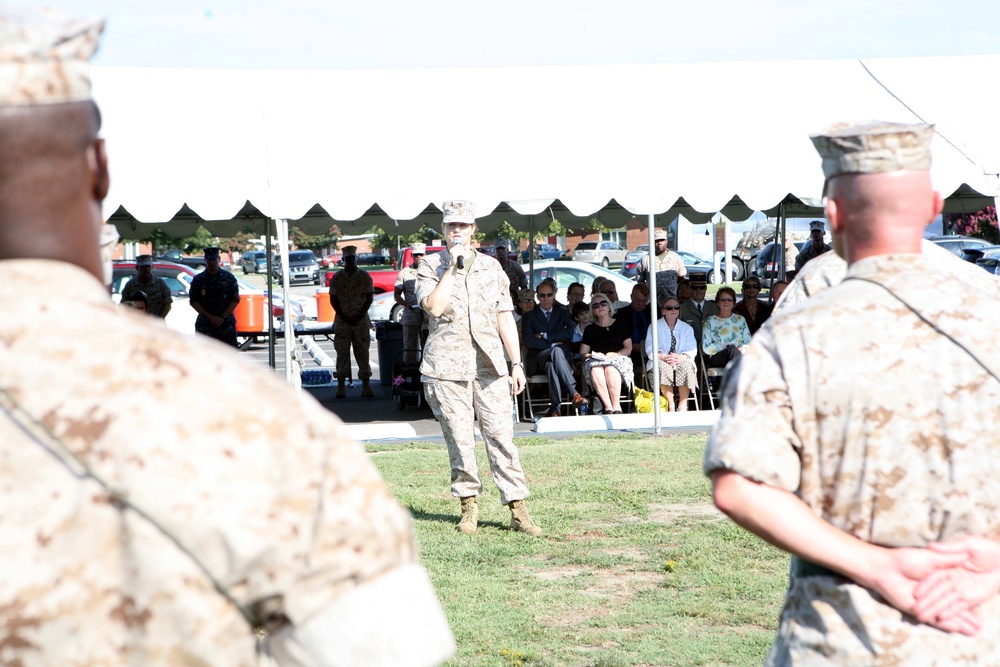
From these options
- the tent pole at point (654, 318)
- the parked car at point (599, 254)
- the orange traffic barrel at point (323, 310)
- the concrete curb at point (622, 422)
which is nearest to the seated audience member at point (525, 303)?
the concrete curb at point (622, 422)

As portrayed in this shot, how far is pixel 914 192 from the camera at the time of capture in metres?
2.35

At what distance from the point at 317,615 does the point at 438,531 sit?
653 cm

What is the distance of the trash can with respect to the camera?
Answer: 52.6 feet

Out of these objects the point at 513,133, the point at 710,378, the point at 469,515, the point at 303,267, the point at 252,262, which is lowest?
the point at 469,515

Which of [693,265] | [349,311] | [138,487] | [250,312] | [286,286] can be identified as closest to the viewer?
[138,487]

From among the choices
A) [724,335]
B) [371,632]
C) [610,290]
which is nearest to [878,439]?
[371,632]

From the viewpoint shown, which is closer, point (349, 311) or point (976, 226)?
point (349, 311)

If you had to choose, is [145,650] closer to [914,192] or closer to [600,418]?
[914,192]

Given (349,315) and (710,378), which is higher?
(349,315)

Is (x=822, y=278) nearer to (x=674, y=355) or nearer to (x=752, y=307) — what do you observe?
(x=674, y=355)

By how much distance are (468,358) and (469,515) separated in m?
1.05

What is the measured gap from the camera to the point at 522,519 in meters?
7.79

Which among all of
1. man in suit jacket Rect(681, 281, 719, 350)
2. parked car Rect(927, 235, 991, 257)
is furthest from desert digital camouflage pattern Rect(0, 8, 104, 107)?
parked car Rect(927, 235, 991, 257)

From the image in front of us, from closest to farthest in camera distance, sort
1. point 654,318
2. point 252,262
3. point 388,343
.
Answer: point 654,318, point 388,343, point 252,262
